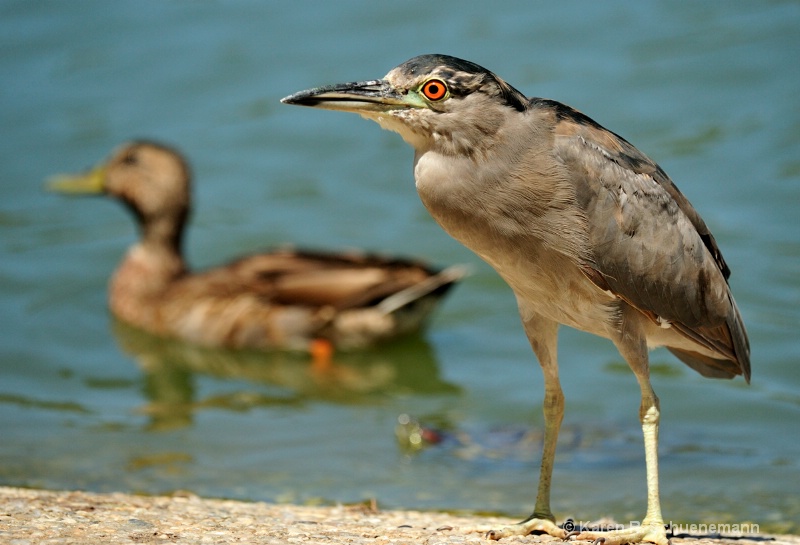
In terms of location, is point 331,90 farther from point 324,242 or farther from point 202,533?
point 324,242

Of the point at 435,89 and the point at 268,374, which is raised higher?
the point at 268,374

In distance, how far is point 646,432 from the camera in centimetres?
609

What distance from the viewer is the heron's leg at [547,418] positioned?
602cm

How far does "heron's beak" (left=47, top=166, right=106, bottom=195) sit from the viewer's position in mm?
13648

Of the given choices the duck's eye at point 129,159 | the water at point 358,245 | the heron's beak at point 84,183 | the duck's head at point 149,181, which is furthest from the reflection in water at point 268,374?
the duck's eye at point 129,159

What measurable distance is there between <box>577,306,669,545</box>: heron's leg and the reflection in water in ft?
15.8

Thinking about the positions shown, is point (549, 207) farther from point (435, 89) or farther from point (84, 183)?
point (84, 183)

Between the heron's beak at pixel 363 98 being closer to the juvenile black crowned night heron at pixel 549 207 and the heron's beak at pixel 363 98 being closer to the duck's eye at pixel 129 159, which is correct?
the juvenile black crowned night heron at pixel 549 207

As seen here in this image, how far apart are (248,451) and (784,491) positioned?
3850 mm

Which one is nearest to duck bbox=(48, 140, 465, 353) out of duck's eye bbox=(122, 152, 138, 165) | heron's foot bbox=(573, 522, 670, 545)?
duck's eye bbox=(122, 152, 138, 165)

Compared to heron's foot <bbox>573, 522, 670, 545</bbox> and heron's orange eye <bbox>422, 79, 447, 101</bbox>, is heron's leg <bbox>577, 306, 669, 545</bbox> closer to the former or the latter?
heron's foot <bbox>573, 522, 670, 545</bbox>

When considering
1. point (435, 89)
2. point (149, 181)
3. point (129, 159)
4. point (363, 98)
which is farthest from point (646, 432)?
point (129, 159)

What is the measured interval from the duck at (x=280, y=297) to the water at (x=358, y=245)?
0.25m

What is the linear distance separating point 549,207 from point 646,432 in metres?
1.28
